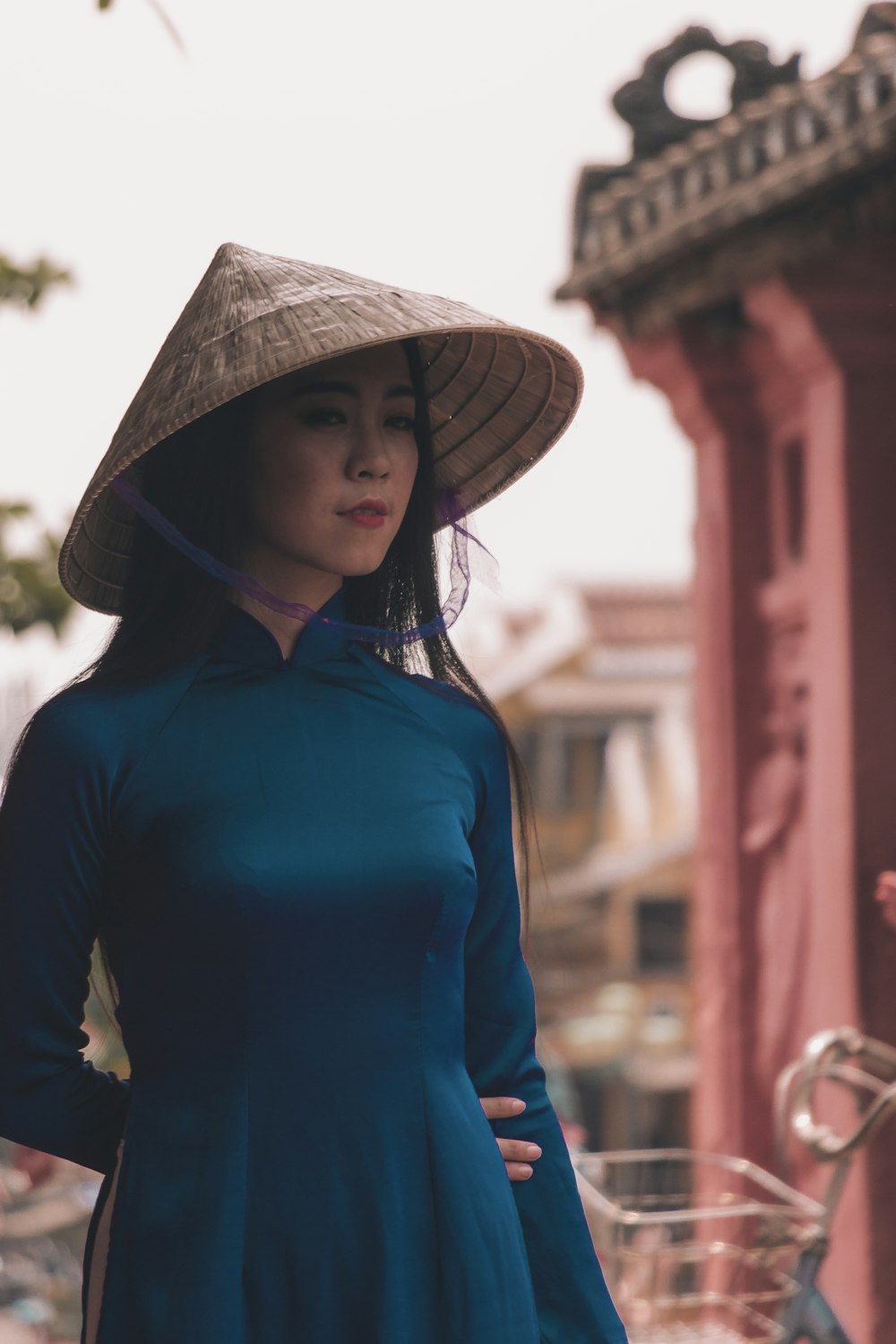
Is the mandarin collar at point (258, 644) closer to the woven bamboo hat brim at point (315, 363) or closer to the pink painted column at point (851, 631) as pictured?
the woven bamboo hat brim at point (315, 363)

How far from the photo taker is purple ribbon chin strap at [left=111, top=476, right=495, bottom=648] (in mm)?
1670

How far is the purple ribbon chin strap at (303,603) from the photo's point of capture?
5.48 feet

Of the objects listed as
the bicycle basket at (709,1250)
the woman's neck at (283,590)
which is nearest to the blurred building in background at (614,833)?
the bicycle basket at (709,1250)

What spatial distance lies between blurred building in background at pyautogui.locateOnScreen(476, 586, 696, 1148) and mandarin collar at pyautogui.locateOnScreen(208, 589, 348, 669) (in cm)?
1679

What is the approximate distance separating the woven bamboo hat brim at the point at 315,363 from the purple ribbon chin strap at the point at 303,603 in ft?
0.13

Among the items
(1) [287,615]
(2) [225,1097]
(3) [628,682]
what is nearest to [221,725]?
(1) [287,615]

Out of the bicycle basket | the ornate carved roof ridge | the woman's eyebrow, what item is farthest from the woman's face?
the ornate carved roof ridge

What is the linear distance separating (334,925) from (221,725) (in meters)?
0.21

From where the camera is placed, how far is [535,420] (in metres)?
1.96

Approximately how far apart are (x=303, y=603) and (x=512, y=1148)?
0.56 m

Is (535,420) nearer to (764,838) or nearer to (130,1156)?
(130,1156)

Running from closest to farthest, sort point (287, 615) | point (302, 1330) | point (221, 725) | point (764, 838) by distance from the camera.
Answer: point (302, 1330) → point (221, 725) → point (287, 615) → point (764, 838)

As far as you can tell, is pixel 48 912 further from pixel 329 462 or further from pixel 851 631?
pixel 851 631

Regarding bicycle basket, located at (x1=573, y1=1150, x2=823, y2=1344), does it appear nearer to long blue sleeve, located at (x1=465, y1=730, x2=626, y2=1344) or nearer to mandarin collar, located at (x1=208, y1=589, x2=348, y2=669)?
long blue sleeve, located at (x1=465, y1=730, x2=626, y2=1344)
